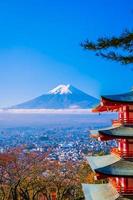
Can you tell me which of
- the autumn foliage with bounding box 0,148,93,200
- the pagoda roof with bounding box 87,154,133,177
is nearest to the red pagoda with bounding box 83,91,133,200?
the pagoda roof with bounding box 87,154,133,177

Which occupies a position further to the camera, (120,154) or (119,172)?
(120,154)

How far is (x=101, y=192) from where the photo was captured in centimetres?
2156

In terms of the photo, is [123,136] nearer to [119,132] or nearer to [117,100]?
[119,132]

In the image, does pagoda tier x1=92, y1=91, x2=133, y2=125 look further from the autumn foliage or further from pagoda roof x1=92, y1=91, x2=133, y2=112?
the autumn foliage

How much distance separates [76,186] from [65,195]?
2.49 meters

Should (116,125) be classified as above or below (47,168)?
above

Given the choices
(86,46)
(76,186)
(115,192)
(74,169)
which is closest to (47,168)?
(74,169)

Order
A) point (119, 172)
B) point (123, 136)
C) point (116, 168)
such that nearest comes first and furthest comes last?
1. point (119, 172)
2. point (116, 168)
3. point (123, 136)

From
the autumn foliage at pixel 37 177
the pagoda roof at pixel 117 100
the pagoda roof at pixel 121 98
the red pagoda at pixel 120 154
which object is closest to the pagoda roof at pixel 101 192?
the red pagoda at pixel 120 154

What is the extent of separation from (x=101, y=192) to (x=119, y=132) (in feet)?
10.7

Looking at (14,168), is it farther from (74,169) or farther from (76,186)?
(74,169)

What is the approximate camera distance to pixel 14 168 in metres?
46.2

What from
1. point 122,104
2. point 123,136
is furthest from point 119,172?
point 122,104

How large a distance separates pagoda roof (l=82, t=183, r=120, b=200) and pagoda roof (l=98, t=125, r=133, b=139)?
2.34 meters
